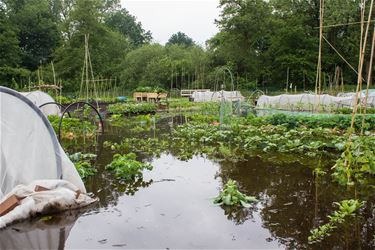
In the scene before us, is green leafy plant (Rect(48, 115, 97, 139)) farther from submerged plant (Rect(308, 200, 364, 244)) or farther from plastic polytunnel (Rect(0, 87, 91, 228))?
submerged plant (Rect(308, 200, 364, 244))

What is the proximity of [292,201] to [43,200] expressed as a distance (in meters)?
3.00

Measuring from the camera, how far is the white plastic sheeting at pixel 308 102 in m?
15.7

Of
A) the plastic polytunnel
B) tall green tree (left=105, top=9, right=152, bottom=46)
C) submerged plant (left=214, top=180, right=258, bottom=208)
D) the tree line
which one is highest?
tall green tree (left=105, top=9, right=152, bottom=46)

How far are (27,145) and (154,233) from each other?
6.60 ft

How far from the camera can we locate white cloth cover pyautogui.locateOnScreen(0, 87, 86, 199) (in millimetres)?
4551

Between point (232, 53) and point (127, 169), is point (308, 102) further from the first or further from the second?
point (232, 53)

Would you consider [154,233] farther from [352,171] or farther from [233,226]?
[352,171]

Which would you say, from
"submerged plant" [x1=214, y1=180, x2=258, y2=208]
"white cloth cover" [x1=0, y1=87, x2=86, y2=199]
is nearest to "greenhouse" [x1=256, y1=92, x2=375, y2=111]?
"submerged plant" [x1=214, y1=180, x2=258, y2=208]

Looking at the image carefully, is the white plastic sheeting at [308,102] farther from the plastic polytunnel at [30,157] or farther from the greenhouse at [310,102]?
the plastic polytunnel at [30,157]

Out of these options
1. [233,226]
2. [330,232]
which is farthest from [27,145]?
[330,232]

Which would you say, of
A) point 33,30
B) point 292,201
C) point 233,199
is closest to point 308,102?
point 292,201

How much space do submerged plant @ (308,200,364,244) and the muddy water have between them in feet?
0.25

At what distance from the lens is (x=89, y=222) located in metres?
4.17

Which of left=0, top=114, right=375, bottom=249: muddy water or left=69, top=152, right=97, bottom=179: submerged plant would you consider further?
left=69, top=152, right=97, bottom=179: submerged plant
